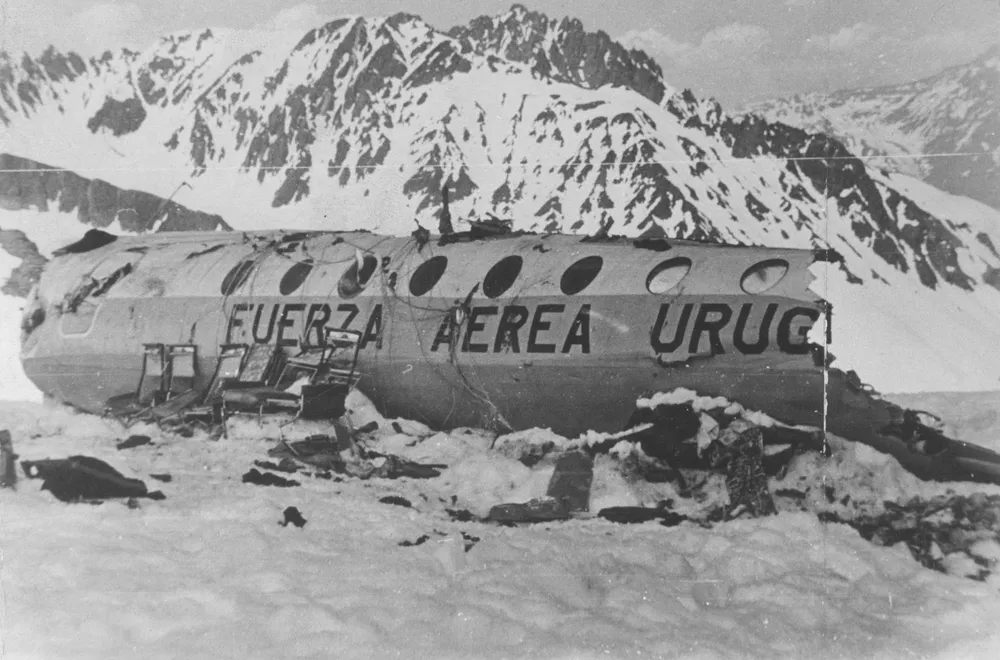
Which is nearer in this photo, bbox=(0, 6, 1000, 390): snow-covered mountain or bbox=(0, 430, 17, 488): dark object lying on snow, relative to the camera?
bbox=(0, 6, 1000, 390): snow-covered mountain

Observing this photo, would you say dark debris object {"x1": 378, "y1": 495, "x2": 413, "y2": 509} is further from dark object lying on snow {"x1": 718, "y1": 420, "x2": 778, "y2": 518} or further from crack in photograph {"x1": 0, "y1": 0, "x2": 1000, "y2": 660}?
dark object lying on snow {"x1": 718, "y1": 420, "x2": 778, "y2": 518}

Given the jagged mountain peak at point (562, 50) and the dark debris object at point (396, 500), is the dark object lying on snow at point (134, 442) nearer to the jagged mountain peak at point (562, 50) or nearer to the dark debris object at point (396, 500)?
the dark debris object at point (396, 500)

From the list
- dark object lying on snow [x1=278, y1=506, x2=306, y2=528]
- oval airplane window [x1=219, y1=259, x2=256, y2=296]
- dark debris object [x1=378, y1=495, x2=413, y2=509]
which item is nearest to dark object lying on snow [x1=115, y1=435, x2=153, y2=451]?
oval airplane window [x1=219, y1=259, x2=256, y2=296]

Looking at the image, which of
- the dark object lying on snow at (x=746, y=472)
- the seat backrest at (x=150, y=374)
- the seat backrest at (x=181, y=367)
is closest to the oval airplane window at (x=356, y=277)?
the seat backrest at (x=181, y=367)

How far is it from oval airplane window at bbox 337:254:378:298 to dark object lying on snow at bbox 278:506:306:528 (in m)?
1.34

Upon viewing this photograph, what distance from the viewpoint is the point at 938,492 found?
3969 mm

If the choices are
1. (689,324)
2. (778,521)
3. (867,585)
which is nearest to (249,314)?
(689,324)

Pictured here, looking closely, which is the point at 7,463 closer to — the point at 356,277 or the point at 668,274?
the point at 356,277

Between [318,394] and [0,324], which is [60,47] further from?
[318,394]

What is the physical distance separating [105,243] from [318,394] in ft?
6.57

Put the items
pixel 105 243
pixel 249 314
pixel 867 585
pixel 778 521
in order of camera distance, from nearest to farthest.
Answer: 1. pixel 867 585
2. pixel 778 521
3. pixel 249 314
4. pixel 105 243

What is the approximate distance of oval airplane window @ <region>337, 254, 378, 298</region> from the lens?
15.3 feet

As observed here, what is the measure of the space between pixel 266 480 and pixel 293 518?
0.42 meters

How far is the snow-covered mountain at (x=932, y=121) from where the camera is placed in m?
4.13
